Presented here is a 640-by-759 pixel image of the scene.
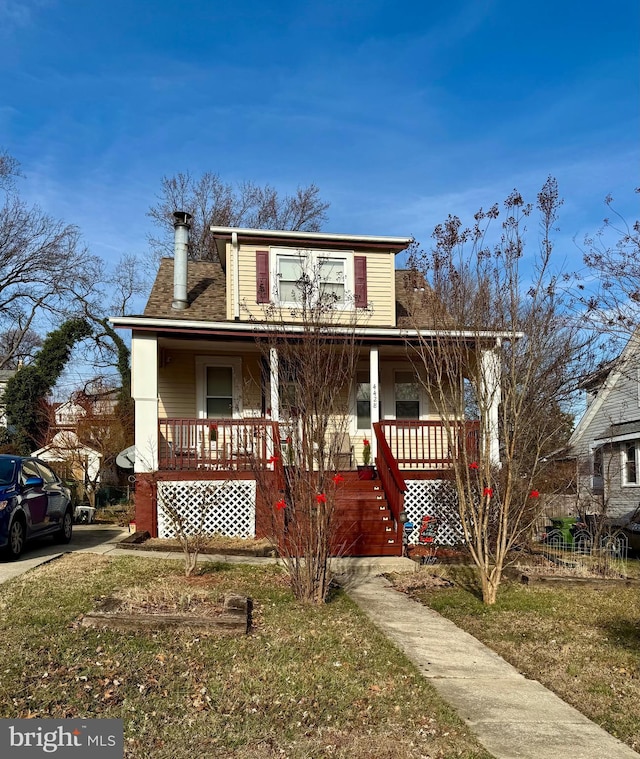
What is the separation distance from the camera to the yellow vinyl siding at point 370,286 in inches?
568

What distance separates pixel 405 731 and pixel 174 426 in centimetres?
904

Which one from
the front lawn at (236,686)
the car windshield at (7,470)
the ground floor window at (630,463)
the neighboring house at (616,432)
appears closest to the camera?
the front lawn at (236,686)

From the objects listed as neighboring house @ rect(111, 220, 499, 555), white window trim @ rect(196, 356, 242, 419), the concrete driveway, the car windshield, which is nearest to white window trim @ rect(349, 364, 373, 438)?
neighboring house @ rect(111, 220, 499, 555)

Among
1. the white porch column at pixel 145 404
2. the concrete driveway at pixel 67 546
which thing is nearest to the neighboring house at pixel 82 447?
the concrete driveway at pixel 67 546

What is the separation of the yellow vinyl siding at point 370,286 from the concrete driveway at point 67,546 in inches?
205

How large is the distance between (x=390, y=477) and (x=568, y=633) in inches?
224

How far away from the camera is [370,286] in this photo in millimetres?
14906

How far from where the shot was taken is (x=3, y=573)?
7.99m

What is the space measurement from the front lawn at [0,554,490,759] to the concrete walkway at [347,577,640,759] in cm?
17

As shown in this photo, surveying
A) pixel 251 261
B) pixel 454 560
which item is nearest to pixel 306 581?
pixel 454 560

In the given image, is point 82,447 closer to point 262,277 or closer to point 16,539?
point 262,277

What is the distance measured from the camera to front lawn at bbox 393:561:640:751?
4.65m

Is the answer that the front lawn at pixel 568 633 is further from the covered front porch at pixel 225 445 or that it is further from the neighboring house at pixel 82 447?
the neighboring house at pixel 82 447

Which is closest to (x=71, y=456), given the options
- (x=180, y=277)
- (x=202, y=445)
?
(x=180, y=277)
